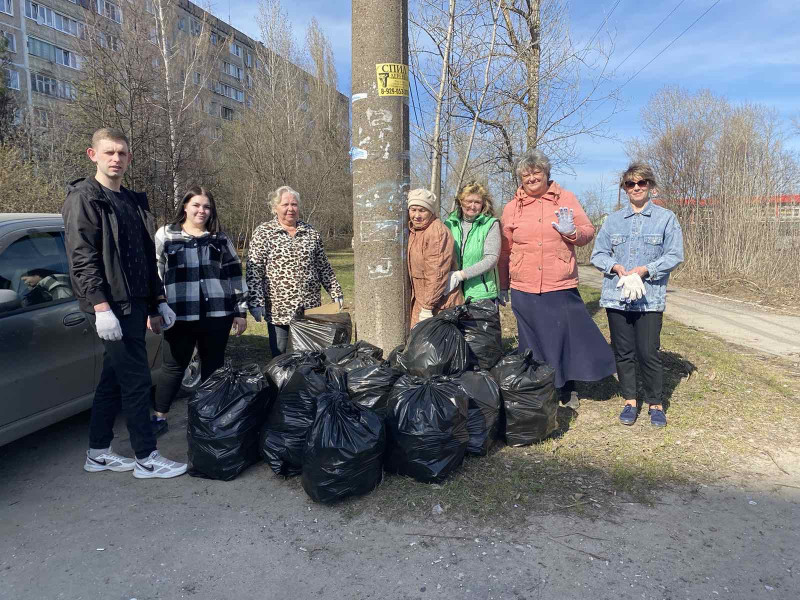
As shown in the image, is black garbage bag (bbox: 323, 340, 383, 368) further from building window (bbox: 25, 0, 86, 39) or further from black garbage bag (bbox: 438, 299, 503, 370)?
building window (bbox: 25, 0, 86, 39)

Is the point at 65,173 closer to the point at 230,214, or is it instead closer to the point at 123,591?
the point at 230,214

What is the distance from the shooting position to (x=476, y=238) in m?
4.32

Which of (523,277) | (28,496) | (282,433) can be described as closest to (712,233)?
(523,277)

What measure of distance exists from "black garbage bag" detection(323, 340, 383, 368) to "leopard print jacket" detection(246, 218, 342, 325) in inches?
24.0

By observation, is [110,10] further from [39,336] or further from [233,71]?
[233,71]

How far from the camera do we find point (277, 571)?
2400 mm

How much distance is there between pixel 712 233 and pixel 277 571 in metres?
13.6

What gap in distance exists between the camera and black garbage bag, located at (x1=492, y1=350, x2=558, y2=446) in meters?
3.45

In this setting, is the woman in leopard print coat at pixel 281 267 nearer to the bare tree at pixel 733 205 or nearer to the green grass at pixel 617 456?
the green grass at pixel 617 456

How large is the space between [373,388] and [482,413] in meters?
0.69

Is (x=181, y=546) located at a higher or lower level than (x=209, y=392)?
lower

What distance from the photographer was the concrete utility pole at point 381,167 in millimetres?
3844

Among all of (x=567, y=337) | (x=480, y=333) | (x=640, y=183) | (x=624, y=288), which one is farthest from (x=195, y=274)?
(x=640, y=183)

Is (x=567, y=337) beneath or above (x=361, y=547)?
above
